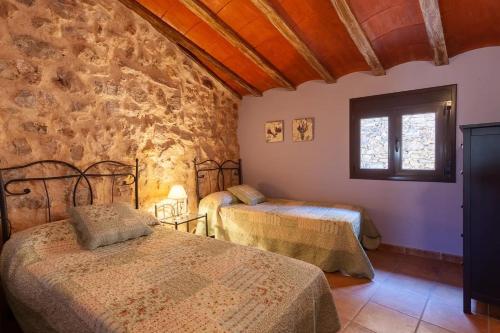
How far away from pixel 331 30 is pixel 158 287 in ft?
8.93

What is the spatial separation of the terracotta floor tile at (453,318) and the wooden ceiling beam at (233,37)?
117 inches

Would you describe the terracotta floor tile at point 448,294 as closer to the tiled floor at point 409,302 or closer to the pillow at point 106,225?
the tiled floor at point 409,302

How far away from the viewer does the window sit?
2.82 m

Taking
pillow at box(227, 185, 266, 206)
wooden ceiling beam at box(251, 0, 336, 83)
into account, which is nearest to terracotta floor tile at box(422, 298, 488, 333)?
pillow at box(227, 185, 266, 206)

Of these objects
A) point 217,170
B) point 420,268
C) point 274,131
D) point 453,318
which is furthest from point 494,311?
point 217,170

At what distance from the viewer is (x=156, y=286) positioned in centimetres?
136

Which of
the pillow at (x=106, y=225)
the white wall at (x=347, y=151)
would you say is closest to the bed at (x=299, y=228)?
the white wall at (x=347, y=151)

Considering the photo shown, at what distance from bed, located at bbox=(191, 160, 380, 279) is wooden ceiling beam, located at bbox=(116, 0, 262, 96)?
1.32 m

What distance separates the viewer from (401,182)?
3066 mm

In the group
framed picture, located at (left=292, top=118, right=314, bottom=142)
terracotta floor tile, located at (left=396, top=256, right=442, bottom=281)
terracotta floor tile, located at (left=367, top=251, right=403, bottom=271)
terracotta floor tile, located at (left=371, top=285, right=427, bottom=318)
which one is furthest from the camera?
framed picture, located at (left=292, top=118, right=314, bottom=142)

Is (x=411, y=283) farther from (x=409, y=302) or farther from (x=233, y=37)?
(x=233, y=37)

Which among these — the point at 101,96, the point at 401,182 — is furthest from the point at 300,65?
the point at 101,96

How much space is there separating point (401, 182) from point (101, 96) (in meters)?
3.50

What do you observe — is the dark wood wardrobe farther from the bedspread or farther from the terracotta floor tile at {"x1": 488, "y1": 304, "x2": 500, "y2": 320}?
the bedspread
